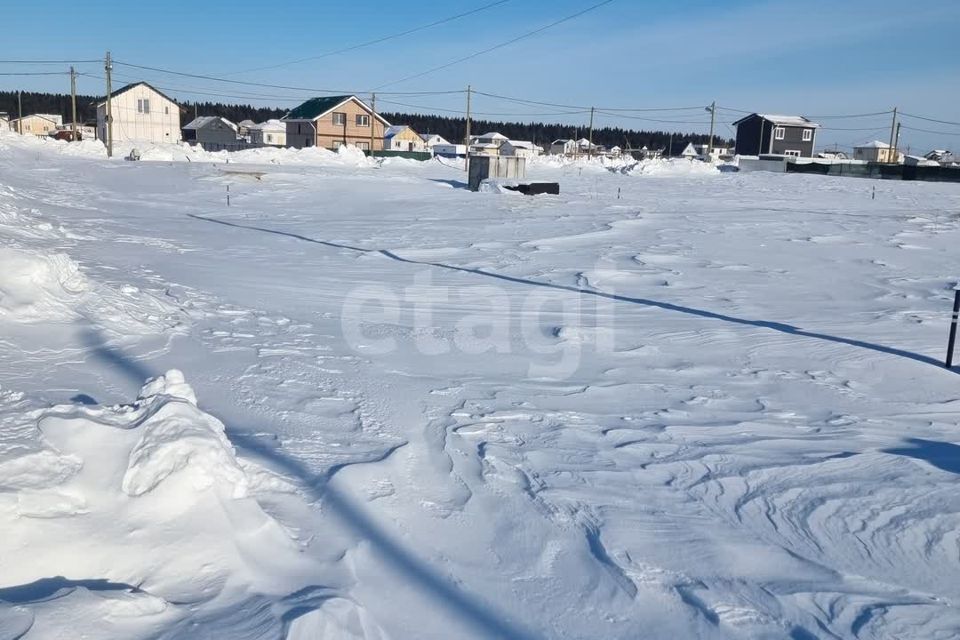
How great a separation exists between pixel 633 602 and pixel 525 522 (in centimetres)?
89

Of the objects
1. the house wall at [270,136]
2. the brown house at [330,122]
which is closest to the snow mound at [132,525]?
the brown house at [330,122]

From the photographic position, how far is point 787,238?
1805cm

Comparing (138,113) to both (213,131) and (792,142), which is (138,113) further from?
(792,142)

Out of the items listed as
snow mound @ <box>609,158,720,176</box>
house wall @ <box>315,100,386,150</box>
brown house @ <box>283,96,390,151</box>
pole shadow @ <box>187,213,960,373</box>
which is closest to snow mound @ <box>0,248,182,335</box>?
pole shadow @ <box>187,213,960,373</box>

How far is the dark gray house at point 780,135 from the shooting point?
241 ft

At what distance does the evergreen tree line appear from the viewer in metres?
130

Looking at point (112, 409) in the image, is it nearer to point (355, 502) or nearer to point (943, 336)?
point (355, 502)

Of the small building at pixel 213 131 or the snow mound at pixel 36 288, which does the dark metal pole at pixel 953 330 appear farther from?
the small building at pixel 213 131

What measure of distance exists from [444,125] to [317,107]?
278 feet

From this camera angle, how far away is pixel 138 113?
74312mm

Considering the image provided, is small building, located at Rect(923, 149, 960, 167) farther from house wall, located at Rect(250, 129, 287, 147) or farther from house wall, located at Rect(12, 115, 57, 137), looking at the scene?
house wall, located at Rect(12, 115, 57, 137)

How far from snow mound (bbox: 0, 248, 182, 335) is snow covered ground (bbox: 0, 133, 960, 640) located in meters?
0.04

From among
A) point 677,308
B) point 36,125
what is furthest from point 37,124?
point 677,308

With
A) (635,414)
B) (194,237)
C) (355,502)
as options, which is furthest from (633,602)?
(194,237)
